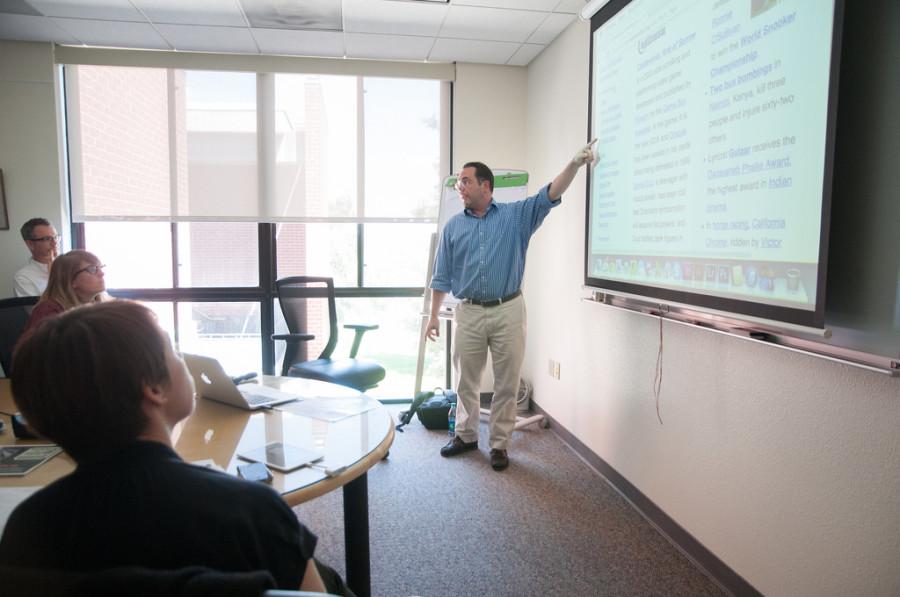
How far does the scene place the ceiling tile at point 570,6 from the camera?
296 cm

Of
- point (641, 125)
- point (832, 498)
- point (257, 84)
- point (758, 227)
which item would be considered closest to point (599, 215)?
point (641, 125)

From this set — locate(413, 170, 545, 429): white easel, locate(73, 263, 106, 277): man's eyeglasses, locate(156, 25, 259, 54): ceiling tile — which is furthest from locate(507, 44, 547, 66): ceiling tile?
→ locate(73, 263, 106, 277): man's eyeglasses

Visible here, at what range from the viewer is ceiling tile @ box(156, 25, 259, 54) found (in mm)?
3377

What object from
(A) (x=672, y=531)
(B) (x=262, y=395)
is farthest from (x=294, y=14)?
(A) (x=672, y=531)

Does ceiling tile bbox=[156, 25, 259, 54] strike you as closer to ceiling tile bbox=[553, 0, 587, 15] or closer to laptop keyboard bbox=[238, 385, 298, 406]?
ceiling tile bbox=[553, 0, 587, 15]

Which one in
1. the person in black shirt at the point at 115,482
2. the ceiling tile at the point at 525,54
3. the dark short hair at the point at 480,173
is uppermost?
the ceiling tile at the point at 525,54

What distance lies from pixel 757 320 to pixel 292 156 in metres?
3.23

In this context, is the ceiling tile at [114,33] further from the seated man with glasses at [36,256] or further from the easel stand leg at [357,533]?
the easel stand leg at [357,533]

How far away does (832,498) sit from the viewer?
4.93ft

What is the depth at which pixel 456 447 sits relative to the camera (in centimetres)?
319

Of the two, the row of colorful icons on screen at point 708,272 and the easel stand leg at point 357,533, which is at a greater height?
the row of colorful icons on screen at point 708,272

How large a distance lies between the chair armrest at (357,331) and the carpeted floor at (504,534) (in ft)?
2.27

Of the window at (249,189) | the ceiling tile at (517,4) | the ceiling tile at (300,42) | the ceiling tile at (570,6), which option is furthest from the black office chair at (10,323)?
the ceiling tile at (570,6)

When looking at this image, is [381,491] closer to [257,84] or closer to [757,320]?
[757,320]
